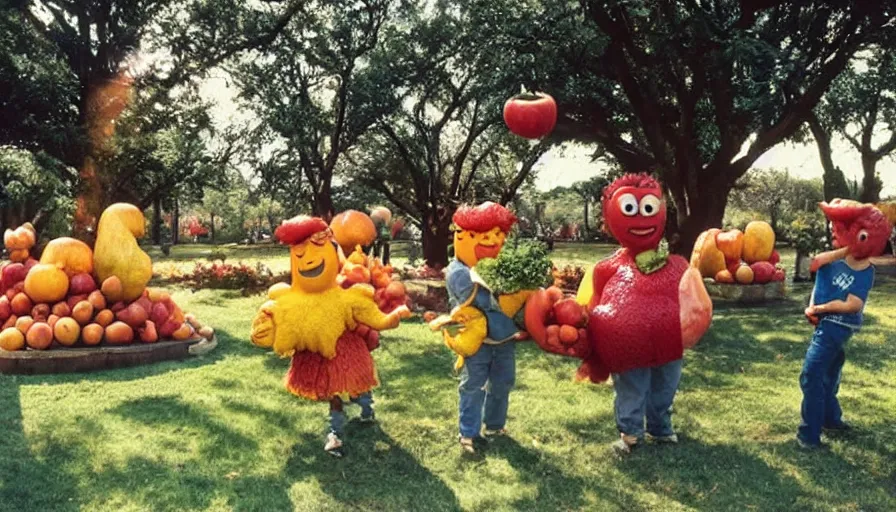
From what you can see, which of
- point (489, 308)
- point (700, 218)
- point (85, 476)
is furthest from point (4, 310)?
point (700, 218)

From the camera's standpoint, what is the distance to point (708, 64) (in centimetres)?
1106

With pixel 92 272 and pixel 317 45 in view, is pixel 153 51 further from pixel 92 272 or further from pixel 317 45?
pixel 92 272

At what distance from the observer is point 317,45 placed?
17844mm

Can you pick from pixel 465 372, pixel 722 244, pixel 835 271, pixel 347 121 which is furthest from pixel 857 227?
pixel 347 121

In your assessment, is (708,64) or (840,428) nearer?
(840,428)

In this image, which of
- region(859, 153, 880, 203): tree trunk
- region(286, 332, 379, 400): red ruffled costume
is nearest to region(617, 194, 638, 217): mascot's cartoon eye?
region(286, 332, 379, 400): red ruffled costume

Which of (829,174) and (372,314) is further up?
(829,174)

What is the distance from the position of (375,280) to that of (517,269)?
4236 millimetres

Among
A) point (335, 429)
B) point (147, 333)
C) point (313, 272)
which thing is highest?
point (313, 272)

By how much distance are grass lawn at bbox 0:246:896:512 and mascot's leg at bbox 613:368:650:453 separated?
0.17 metres

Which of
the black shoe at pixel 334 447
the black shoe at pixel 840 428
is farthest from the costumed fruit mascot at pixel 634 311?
the black shoe at pixel 334 447

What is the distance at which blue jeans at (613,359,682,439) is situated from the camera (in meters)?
5.30

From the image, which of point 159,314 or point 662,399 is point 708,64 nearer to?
point 662,399

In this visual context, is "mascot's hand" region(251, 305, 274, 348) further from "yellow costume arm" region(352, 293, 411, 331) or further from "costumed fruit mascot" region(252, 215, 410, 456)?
"yellow costume arm" region(352, 293, 411, 331)
